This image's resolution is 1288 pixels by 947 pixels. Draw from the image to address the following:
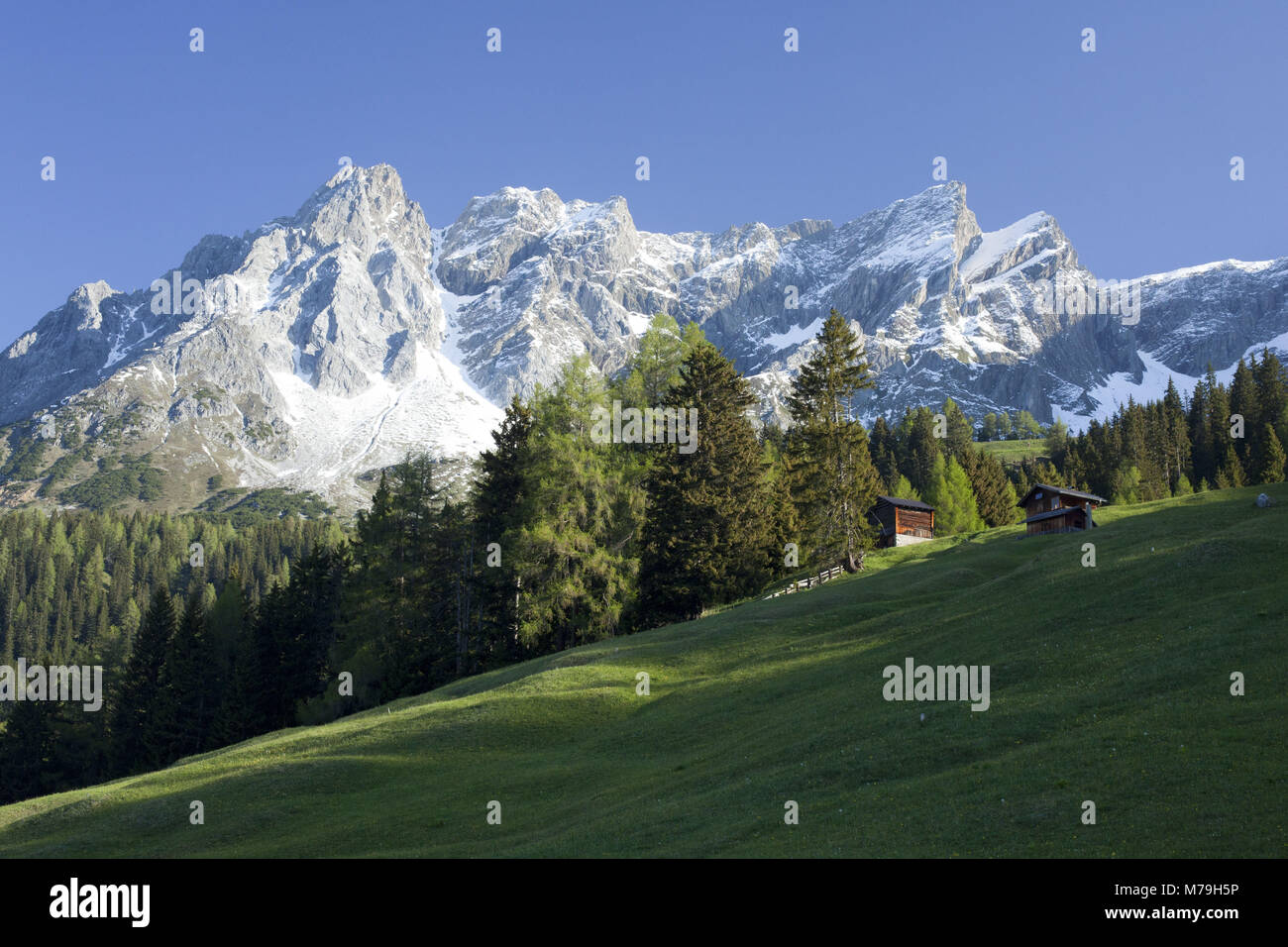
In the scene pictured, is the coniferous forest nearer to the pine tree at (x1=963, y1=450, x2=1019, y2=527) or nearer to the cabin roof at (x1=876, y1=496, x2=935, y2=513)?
the cabin roof at (x1=876, y1=496, x2=935, y2=513)

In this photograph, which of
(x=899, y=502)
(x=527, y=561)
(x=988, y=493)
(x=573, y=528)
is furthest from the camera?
(x=988, y=493)

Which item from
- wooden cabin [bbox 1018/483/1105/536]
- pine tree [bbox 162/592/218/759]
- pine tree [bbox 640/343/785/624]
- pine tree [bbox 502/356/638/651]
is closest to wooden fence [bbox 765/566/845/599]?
pine tree [bbox 640/343/785/624]

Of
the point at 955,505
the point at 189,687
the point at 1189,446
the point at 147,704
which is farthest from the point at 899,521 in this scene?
the point at 1189,446

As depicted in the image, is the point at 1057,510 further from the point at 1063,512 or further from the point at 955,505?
the point at 955,505

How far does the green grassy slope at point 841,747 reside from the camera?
18.9m

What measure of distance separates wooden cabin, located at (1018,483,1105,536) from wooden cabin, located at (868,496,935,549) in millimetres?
9908

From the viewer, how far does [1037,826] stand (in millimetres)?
17797

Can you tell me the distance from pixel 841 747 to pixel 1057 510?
190ft

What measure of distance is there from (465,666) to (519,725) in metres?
27.9

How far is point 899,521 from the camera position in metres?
83.9

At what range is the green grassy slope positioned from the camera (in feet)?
62.1

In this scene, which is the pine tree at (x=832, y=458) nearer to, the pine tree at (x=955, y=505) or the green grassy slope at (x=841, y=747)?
the green grassy slope at (x=841, y=747)
